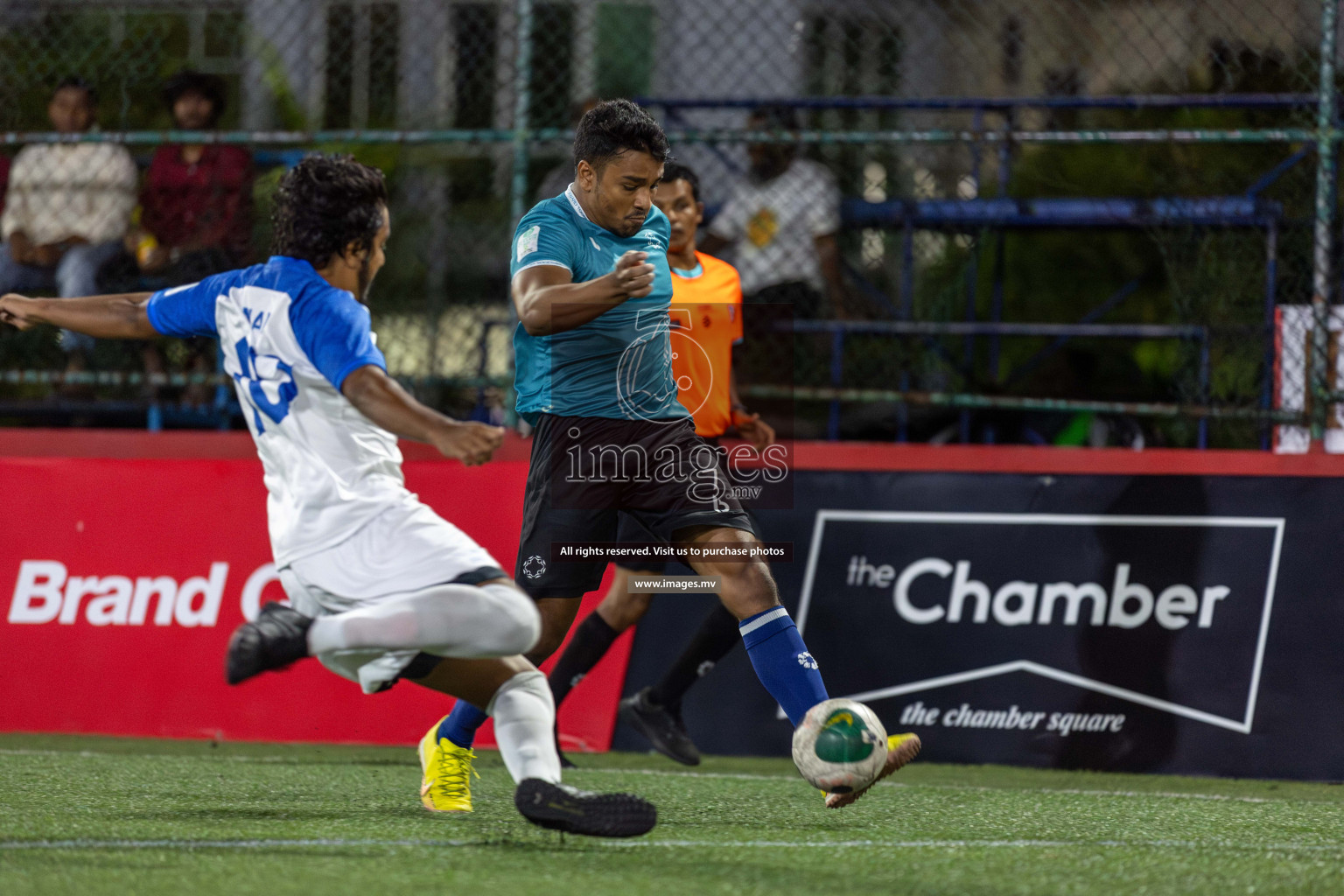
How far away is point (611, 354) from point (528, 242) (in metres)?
0.45

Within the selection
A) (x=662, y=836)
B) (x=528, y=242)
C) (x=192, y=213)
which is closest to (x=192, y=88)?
(x=192, y=213)

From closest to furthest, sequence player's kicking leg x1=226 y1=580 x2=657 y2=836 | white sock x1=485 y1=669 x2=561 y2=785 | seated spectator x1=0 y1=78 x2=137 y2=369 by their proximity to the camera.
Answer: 1. player's kicking leg x1=226 y1=580 x2=657 y2=836
2. white sock x1=485 y1=669 x2=561 y2=785
3. seated spectator x1=0 y1=78 x2=137 y2=369

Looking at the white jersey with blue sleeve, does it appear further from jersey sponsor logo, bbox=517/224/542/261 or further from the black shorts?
the black shorts

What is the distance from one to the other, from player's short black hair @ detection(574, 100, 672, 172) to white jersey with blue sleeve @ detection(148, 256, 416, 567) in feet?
3.24

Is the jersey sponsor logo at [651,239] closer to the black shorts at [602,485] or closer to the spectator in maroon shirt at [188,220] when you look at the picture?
the black shorts at [602,485]

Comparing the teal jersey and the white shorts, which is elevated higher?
the teal jersey

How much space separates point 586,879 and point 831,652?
3.18 m

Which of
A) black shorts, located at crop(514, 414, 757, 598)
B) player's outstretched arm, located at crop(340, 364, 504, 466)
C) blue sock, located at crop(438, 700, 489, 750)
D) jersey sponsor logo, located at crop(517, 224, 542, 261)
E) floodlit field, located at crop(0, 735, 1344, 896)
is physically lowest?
floodlit field, located at crop(0, 735, 1344, 896)

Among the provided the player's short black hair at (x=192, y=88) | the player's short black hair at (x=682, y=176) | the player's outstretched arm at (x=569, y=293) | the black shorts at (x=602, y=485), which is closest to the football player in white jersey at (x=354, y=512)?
the player's outstretched arm at (x=569, y=293)

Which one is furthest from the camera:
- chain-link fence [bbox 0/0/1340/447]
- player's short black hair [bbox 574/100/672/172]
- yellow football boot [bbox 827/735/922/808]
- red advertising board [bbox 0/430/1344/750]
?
chain-link fence [bbox 0/0/1340/447]

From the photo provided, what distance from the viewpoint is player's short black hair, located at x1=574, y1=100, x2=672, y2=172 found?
14.2 feet

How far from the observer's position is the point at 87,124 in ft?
25.4

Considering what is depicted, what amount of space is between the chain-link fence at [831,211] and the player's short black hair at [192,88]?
0.02m

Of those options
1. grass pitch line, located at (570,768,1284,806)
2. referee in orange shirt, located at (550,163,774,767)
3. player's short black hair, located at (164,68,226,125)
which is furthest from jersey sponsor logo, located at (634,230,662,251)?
player's short black hair, located at (164,68,226,125)
